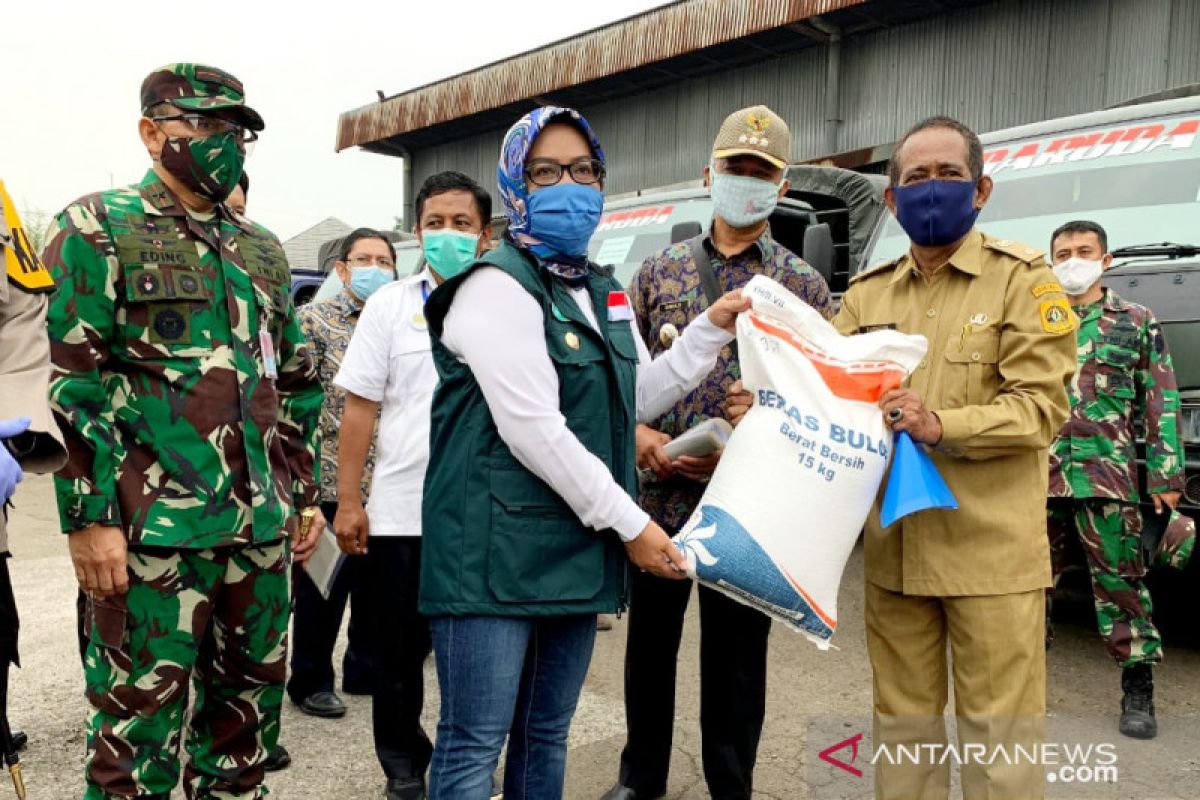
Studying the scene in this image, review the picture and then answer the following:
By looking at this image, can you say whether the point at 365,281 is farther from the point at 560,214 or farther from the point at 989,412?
the point at 989,412

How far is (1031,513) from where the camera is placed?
2.28 meters

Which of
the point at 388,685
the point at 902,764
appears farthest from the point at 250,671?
the point at 902,764

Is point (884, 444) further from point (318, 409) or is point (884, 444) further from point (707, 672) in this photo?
point (318, 409)

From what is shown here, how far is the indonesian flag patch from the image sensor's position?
2193 mm

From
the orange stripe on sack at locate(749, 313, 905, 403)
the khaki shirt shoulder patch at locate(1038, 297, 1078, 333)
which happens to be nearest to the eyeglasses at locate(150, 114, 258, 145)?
the orange stripe on sack at locate(749, 313, 905, 403)

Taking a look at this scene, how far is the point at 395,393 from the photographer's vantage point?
3.14m

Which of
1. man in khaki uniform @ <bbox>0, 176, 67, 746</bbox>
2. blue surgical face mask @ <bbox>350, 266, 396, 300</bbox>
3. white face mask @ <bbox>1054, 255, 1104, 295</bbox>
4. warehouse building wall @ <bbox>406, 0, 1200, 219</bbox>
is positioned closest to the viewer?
man in khaki uniform @ <bbox>0, 176, 67, 746</bbox>

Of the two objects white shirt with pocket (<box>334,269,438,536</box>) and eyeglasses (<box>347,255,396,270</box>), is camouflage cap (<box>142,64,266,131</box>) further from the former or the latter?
eyeglasses (<box>347,255,396,270</box>)

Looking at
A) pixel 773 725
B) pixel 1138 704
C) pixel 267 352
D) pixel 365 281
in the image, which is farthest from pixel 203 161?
pixel 1138 704

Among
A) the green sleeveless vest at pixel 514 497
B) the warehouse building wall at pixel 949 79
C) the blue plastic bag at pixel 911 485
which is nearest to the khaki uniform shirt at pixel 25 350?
the green sleeveless vest at pixel 514 497

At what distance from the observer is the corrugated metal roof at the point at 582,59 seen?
48.4ft

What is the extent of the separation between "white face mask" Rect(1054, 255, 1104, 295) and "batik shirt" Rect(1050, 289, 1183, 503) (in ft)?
0.29

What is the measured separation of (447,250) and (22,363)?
1632mm

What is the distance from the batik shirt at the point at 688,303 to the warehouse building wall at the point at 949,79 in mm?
10929
